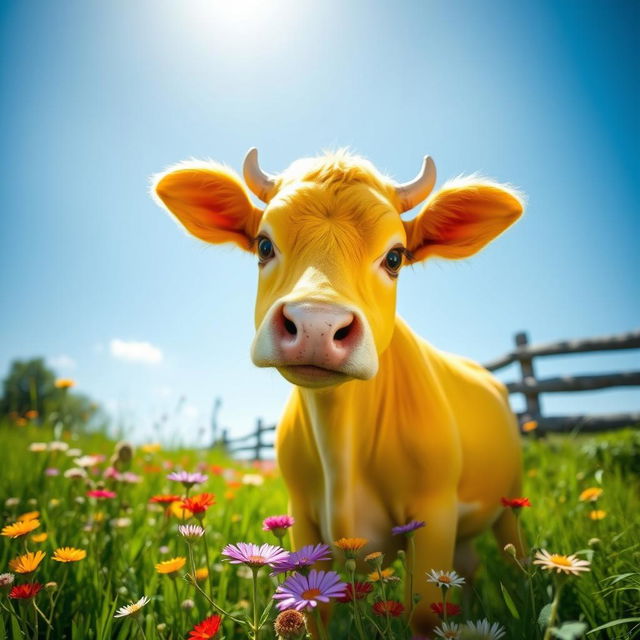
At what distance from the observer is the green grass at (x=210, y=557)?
1.34m

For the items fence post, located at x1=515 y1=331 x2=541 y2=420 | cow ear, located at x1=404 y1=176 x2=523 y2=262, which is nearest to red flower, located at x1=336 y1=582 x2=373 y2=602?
cow ear, located at x1=404 y1=176 x2=523 y2=262

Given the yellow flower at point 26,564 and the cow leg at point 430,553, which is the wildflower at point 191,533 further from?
the cow leg at point 430,553

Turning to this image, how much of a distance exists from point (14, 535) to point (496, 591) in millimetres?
1708

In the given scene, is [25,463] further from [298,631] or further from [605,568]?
[605,568]

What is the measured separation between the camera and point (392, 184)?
1.96 meters

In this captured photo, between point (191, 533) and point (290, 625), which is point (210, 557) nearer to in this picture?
point (191, 533)

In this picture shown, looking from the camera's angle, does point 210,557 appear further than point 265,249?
Yes

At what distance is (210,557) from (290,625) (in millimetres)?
1696

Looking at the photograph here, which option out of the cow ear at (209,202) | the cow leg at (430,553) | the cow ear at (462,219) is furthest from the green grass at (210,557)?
the cow ear at (209,202)

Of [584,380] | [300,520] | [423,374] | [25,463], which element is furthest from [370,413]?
[584,380]

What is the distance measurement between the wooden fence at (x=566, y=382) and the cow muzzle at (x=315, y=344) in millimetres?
5897

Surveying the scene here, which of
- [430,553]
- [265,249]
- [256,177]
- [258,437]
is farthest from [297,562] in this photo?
[258,437]

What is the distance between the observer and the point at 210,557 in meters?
2.36

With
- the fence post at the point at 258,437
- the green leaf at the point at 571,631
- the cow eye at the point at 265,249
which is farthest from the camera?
the fence post at the point at 258,437
